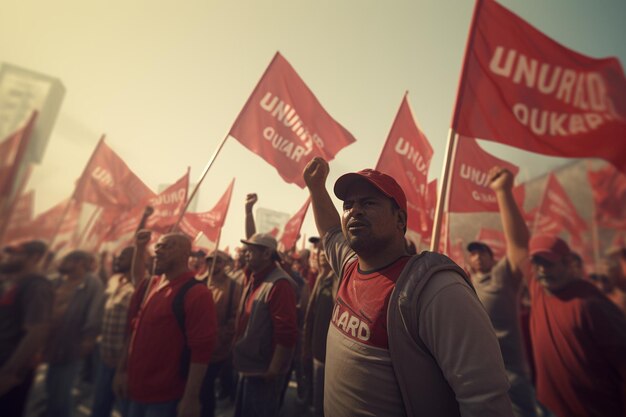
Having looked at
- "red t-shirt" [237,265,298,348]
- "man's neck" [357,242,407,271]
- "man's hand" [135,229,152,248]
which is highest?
"man's neck" [357,242,407,271]

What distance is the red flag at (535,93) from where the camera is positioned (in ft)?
10.8

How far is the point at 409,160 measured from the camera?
5465mm

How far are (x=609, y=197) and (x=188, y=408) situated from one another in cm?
927

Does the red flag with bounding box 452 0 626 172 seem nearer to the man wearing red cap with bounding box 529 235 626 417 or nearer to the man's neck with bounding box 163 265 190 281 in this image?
the man wearing red cap with bounding box 529 235 626 417

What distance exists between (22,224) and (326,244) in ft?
14.7

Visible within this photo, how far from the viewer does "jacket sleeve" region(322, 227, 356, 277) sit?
2.11m

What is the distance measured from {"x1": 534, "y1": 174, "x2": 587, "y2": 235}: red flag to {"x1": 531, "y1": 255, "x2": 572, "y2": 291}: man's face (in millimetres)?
4188

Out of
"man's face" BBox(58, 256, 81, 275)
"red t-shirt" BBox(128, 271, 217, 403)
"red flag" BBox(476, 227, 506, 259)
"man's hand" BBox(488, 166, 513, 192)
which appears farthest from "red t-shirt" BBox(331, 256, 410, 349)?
"red flag" BBox(476, 227, 506, 259)

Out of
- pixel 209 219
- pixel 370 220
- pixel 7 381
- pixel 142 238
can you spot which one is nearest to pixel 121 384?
pixel 7 381

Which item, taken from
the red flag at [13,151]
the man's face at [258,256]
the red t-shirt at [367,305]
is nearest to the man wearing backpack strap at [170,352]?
the man's face at [258,256]

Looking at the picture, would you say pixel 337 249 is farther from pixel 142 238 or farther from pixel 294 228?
pixel 294 228

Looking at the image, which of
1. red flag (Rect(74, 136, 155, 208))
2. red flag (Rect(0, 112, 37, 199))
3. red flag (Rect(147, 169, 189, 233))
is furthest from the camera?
red flag (Rect(147, 169, 189, 233))

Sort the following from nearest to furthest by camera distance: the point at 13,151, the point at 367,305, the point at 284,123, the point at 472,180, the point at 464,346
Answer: the point at 464,346
the point at 367,305
the point at 13,151
the point at 284,123
the point at 472,180

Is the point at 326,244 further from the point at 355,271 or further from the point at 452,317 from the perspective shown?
the point at 452,317
